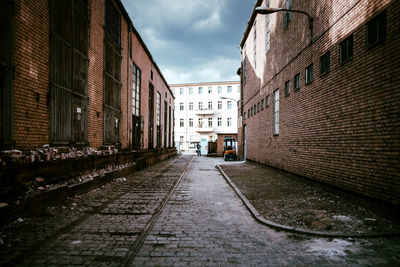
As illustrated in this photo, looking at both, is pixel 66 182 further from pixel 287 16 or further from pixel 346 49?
pixel 287 16

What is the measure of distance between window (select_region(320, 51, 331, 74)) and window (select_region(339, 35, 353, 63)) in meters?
0.69

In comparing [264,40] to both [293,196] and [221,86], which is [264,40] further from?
[221,86]

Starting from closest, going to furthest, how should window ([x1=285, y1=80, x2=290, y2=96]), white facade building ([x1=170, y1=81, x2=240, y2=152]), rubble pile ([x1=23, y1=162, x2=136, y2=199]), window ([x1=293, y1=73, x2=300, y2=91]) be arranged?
rubble pile ([x1=23, y1=162, x2=136, y2=199]), window ([x1=293, y1=73, x2=300, y2=91]), window ([x1=285, y1=80, x2=290, y2=96]), white facade building ([x1=170, y1=81, x2=240, y2=152])

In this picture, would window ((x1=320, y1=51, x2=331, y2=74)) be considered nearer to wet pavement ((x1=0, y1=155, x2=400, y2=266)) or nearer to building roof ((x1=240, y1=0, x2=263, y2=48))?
wet pavement ((x1=0, y1=155, x2=400, y2=266))

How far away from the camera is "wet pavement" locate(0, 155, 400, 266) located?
3.34m

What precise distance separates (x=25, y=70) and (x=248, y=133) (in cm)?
1745

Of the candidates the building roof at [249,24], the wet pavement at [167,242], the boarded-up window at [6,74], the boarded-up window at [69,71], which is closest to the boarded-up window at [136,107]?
the boarded-up window at [69,71]

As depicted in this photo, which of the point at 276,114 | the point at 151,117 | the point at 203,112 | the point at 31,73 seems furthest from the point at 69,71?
the point at 203,112

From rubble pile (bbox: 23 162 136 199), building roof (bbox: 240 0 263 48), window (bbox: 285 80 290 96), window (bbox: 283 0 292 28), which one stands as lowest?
rubble pile (bbox: 23 162 136 199)

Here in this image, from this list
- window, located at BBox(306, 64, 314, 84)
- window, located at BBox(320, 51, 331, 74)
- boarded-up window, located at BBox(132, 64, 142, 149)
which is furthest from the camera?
boarded-up window, located at BBox(132, 64, 142, 149)

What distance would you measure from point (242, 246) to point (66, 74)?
304 inches

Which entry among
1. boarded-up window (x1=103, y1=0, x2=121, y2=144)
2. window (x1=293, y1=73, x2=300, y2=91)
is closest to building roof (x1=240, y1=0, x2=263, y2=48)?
window (x1=293, y1=73, x2=300, y2=91)

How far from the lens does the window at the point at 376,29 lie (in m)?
5.62

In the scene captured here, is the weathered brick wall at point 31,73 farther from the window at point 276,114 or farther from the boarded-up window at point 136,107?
the window at point 276,114
